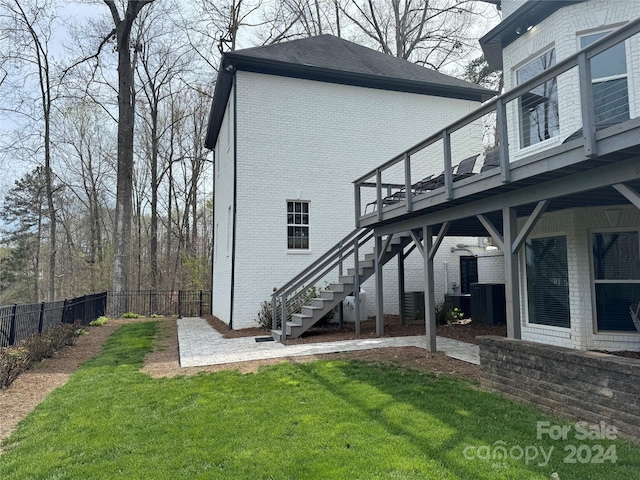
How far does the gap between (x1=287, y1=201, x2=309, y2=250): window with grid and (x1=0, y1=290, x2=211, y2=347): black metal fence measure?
6.14 metres

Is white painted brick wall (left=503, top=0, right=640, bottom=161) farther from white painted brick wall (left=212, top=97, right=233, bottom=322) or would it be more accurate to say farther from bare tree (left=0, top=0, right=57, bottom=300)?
bare tree (left=0, top=0, right=57, bottom=300)

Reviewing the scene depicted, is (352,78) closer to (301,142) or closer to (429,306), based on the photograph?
(301,142)

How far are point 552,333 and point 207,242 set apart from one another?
76.3 ft

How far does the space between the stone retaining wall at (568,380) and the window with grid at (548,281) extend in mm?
2756

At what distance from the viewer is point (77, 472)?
3582mm

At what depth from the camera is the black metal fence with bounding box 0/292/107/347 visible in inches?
316

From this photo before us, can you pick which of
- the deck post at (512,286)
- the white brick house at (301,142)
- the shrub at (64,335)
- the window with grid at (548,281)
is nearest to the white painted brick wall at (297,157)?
the white brick house at (301,142)

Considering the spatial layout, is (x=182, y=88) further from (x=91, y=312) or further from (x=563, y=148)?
(x=563, y=148)

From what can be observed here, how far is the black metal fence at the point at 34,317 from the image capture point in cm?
803

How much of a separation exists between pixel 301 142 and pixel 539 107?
22.5ft

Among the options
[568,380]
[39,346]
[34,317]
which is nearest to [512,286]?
[568,380]

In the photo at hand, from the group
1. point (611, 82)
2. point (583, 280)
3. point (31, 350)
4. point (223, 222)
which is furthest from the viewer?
point (223, 222)

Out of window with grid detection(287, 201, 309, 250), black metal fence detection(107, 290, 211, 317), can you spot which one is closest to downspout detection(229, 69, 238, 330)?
window with grid detection(287, 201, 309, 250)

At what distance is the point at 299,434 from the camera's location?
4141 millimetres
